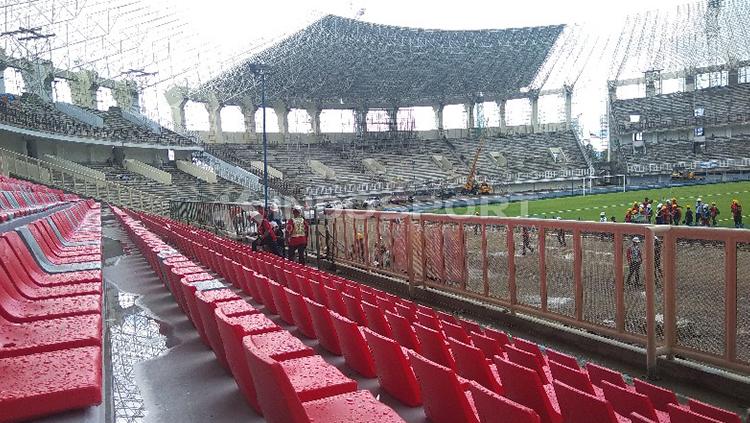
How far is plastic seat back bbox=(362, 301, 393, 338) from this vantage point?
15.0ft

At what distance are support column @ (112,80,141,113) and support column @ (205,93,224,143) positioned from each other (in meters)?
7.50

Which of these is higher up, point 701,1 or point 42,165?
point 701,1

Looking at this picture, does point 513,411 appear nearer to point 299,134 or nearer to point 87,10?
point 87,10

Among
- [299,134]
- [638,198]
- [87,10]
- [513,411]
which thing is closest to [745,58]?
[638,198]

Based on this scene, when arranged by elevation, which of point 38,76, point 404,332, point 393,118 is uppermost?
point 38,76

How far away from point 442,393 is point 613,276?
166 inches

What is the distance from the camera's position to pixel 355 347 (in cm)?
395

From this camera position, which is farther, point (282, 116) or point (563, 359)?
point (282, 116)

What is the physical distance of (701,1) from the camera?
214ft

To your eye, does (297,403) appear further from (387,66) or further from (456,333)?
(387,66)

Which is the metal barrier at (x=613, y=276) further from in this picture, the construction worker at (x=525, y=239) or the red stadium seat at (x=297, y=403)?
the red stadium seat at (x=297, y=403)

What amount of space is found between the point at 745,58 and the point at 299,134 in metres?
54.6

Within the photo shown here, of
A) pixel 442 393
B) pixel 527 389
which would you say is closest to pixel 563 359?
pixel 527 389

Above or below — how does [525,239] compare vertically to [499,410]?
above
